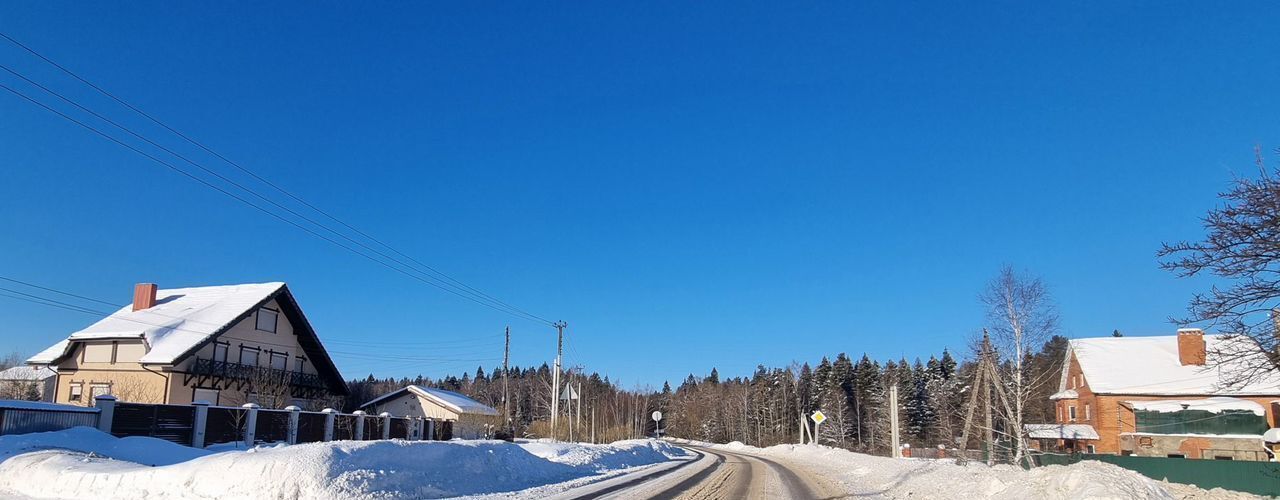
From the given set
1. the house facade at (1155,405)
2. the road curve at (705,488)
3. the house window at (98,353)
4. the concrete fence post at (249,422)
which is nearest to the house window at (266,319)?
the house window at (98,353)

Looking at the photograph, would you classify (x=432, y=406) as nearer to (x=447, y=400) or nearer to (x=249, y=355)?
(x=447, y=400)

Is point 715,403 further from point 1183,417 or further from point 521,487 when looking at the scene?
point 521,487

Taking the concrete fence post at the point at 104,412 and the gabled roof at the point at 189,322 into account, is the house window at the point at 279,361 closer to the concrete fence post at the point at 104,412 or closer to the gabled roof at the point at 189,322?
the gabled roof at the point at 189,322

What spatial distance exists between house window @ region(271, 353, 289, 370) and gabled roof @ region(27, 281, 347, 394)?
5.72 ft

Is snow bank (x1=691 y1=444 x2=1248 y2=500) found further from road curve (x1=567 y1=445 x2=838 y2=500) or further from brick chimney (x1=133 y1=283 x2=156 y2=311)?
brick chimney (x1=133 y1=283 x2=156 y2=311)

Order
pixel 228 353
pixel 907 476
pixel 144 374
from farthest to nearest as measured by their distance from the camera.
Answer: pixel 228 353
pixel 144 374
pixel 907 476

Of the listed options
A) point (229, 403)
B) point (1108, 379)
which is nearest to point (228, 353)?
point (229, 403)

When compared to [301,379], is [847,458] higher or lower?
lower

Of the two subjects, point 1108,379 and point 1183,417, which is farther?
point 1108,379

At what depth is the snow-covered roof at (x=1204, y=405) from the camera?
4462 centimetres

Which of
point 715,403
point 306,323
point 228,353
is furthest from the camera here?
point 715,403

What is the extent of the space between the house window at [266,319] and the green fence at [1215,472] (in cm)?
4009

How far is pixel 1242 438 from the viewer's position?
44531 millimetres

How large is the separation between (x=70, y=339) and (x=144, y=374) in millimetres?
5291
